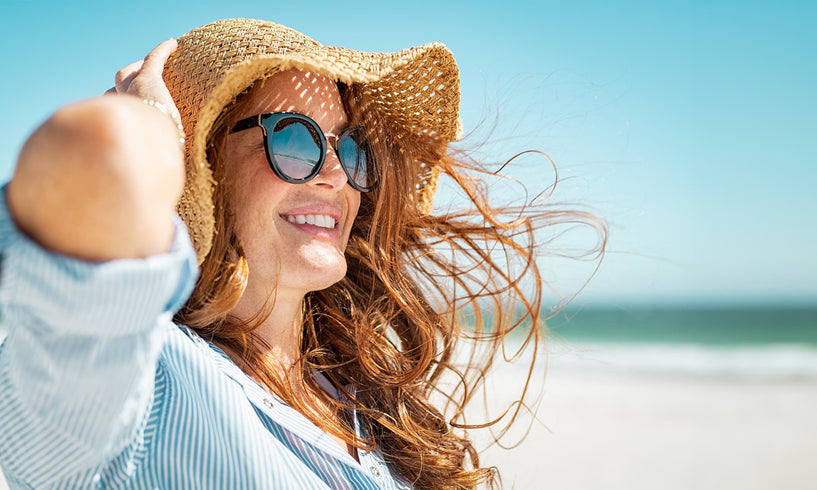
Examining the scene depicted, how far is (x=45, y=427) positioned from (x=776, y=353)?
19807mm

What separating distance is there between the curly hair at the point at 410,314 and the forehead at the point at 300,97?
10 cm

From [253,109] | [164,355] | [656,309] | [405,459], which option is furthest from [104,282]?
[656,309]

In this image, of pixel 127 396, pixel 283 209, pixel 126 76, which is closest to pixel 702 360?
pixel 283 209

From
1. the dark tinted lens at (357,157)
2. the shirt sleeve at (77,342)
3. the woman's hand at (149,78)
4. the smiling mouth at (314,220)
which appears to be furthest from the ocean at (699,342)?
the shirt sleeve at (77,342)

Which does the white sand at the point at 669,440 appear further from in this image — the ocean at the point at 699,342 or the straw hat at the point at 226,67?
the straw hat at the point at 226,67

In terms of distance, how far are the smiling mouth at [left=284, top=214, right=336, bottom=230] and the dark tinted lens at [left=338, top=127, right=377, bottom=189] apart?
147mm

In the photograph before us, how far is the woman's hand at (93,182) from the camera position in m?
0.69

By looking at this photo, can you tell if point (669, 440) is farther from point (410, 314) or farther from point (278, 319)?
point (278, 319)

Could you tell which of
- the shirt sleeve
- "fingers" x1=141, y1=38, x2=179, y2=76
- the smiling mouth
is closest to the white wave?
the smiling mouth

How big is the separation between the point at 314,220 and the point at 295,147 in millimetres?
238

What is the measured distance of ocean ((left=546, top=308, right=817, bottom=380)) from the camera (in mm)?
13164

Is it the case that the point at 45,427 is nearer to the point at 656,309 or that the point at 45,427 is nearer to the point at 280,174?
the point at 280,174

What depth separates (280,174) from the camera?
1683 millimetres

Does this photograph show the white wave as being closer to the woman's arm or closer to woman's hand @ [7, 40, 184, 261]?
the woman's arm
